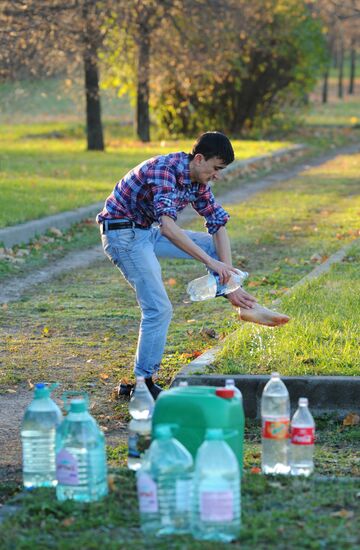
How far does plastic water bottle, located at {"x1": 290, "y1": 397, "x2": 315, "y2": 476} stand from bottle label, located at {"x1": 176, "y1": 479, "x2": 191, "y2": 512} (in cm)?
85

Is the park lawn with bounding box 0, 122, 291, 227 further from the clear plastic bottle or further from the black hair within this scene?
the clear plastic bottle

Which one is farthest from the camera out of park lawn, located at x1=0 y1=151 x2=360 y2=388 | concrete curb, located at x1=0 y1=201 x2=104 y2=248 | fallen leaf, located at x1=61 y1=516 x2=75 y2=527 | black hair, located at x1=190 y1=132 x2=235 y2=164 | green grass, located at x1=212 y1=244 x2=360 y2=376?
concrete curb, located at x1=0 y1=201 x2=104 y2=248

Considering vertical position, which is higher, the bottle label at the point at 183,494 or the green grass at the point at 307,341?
the bottle label at the point at 183,494

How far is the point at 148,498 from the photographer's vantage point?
14.9ft

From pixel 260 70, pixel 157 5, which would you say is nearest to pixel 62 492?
pixel 157 5

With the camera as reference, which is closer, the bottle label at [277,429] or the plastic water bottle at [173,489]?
the plastic water bottle at [173,489]

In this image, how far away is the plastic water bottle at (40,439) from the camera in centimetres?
510

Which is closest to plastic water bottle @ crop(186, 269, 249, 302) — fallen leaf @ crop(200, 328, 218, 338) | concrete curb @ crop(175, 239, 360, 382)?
concrete curb @ crop(175, 239, 360, 382)

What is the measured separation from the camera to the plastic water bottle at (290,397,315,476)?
17.2 feet

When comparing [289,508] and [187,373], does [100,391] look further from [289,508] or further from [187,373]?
[289,508]

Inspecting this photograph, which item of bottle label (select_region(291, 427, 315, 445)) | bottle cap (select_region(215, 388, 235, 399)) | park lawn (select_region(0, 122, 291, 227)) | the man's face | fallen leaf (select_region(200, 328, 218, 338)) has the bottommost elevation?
park lawn (select_region(0, 122, 291, 227))

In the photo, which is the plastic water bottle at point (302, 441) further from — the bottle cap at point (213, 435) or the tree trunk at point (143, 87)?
the tree trunk at point (143, 87)

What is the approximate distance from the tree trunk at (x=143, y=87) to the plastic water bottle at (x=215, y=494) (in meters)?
22.9

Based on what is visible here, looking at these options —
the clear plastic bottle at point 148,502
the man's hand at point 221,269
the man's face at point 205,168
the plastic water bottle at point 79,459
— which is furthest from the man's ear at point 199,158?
the clear plastic bottle at point 148,502
